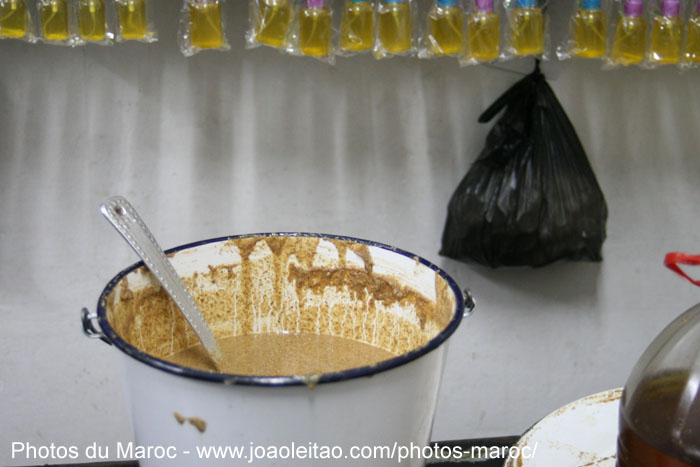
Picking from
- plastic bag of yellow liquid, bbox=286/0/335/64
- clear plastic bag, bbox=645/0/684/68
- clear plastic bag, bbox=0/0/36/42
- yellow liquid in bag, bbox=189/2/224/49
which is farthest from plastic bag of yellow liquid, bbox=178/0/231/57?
clear plastic bag, bbox=645/0/684/68

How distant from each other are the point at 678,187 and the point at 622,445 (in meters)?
1.17

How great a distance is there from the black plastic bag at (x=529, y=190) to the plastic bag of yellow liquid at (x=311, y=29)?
→ 485 millimetres

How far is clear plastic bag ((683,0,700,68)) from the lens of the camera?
1204mm

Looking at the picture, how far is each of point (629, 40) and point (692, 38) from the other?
0.46ft

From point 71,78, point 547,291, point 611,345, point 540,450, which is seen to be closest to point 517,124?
point 547,291

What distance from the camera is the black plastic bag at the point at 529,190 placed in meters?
1.39

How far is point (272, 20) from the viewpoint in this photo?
108 cm

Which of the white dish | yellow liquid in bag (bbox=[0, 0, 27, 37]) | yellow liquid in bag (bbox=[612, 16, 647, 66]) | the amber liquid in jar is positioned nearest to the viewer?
the amber liquid in jar

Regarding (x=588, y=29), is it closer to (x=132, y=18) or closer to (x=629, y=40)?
(x=629, y=40)

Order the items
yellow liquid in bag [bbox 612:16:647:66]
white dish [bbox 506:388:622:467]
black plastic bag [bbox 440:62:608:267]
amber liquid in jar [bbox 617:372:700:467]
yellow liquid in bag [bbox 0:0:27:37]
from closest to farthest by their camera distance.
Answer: amber liquid in jar [bbox 617:372:700:467] < white dish [bbox 506:388:622:467] < yellow liquid in bag [bbox 0:0:27:37] < yellow liquid in bag [bbox 612:16:647:66] < black plastic bag [bbox 440:62:608:267]

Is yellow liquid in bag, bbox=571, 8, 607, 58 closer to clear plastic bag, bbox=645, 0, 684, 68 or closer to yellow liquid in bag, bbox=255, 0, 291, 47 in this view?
clear plastic bag, bbox=645, 0, 684, 68

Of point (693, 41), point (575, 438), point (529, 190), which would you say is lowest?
point (575, 438)

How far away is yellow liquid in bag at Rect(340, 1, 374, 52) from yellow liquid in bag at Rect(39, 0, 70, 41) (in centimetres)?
45

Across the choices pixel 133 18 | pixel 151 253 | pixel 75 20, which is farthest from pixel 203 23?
pixel 151 253
